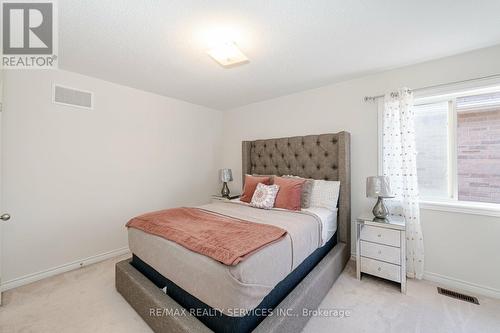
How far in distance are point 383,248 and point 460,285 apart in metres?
0.79

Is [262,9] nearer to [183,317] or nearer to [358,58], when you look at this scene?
[358,58]

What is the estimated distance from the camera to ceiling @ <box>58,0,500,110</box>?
55.8 inches

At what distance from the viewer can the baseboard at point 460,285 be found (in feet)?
6.19

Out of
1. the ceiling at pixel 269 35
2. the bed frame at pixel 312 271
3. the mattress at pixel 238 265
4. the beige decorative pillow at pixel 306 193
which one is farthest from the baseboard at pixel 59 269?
the beige decorative pillow at pixel 306 193

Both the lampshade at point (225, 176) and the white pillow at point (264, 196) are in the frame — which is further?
the lampshade at point (225, 176)

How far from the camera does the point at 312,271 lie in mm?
→ 1853

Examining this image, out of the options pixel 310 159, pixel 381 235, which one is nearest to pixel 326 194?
pixel 310 159

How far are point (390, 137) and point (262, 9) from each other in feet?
6.18

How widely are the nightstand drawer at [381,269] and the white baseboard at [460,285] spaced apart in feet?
1.64

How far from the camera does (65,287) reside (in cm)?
205

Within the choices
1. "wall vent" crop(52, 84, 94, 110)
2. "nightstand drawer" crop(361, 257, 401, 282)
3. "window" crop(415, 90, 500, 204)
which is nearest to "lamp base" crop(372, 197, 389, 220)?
"nightstand drawer" crop(361, 257, 401, 282)

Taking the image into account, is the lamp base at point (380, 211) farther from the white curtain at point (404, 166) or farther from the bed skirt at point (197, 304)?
the bed skirt at point (197, 304)

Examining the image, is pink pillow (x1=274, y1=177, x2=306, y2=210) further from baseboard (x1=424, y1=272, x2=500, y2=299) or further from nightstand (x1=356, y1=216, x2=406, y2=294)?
baseboard (x1=424, y1=272, x2=500, y2=299)

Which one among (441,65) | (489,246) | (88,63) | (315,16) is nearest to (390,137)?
(441,65)
